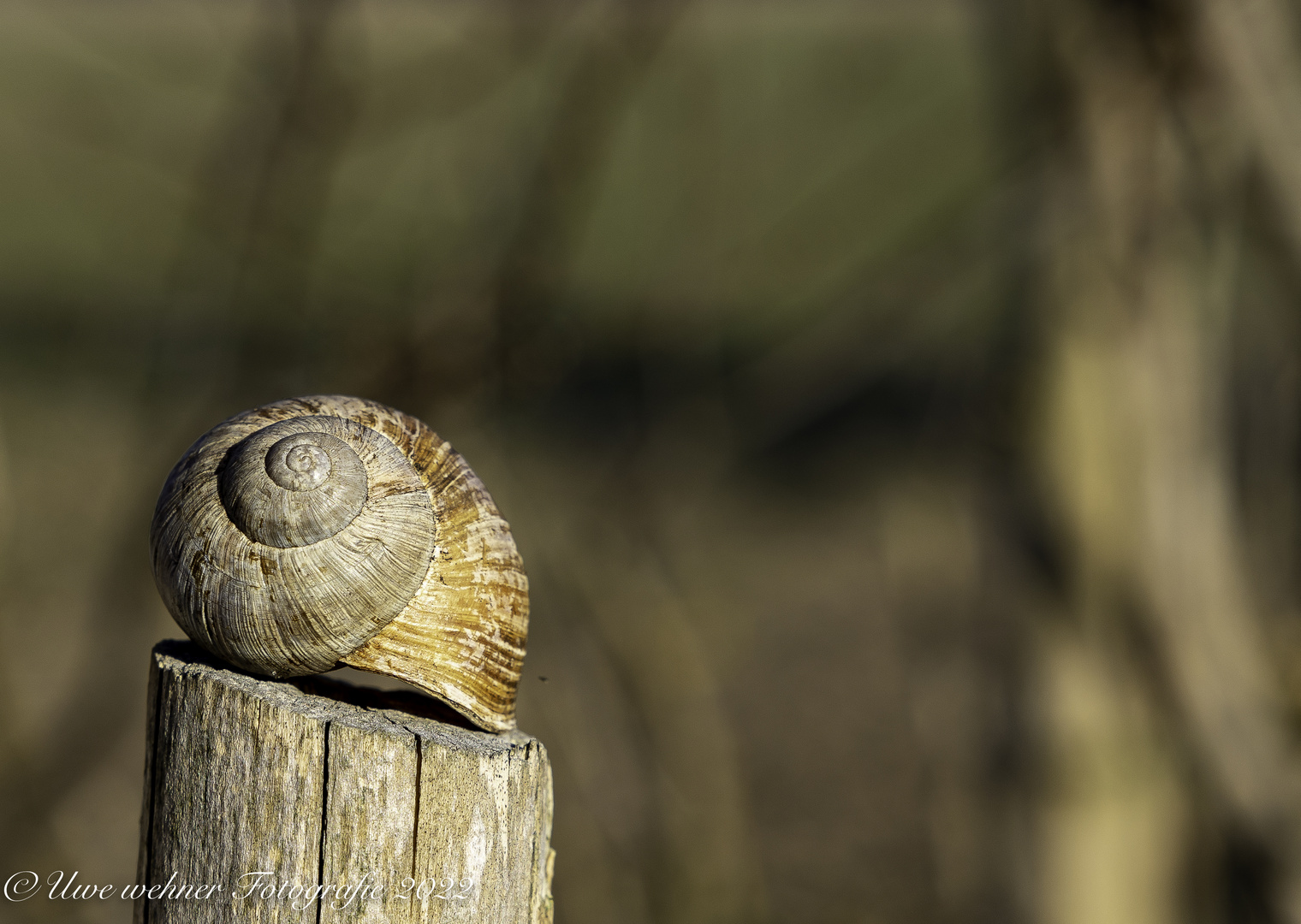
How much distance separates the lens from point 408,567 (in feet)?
5.39

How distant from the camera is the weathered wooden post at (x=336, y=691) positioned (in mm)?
1421

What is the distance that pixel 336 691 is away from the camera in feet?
5.87

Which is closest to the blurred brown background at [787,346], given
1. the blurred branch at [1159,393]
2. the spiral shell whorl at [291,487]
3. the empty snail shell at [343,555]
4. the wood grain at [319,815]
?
the blurred branch at [1159,393]

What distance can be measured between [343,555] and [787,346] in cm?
274

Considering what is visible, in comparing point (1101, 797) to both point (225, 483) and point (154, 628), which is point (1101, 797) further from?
point (154, 628)

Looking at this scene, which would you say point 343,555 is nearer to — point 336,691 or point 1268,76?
point 336,691

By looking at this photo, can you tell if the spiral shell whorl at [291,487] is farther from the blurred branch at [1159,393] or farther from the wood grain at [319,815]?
the blurred branch at [1159,393]

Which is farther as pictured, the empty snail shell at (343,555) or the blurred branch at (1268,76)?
the blurred branch at (1268,76)

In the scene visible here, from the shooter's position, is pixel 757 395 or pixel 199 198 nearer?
pixel 757 395

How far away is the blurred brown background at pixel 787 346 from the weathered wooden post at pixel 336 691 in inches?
94.9

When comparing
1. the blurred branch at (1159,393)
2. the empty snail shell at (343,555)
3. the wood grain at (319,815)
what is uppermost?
the blurred branch at (1159,393)

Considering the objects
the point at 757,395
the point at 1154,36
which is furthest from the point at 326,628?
the point at 1154,36

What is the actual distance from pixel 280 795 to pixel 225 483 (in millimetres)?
484

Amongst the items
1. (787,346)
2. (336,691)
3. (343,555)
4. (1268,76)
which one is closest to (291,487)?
(343,555)
